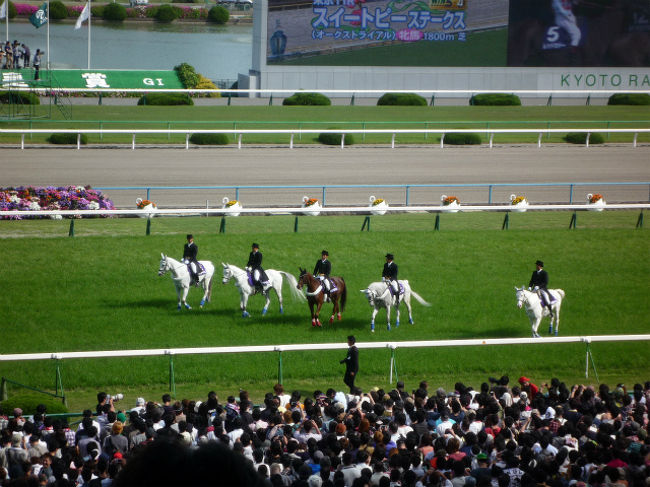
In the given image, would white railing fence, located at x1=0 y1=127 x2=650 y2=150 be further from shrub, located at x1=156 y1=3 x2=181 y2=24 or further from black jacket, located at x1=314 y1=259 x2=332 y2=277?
shrub, located at x1=156 y1=3 x2=181 y2=24

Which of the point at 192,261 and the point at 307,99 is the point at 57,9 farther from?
the point at 192,261

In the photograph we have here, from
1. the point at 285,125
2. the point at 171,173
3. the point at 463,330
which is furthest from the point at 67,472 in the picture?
the point at 285,125

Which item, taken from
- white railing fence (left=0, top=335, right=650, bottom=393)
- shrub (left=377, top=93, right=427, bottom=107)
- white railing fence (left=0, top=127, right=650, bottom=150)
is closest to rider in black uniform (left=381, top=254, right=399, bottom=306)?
white railing fence (left=0, top=335, right=650, bottom=393)

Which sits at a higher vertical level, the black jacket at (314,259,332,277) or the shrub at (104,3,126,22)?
the shrub at (104,3,126,22)

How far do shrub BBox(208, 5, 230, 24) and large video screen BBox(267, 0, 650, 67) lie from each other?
41516mm

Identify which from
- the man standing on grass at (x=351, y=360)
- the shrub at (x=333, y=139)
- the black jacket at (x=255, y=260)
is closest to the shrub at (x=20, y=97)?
the shrub at (x=333, y=139)

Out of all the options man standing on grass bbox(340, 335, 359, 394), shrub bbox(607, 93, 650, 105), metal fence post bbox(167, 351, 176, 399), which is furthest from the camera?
shrub bbox(607, 93, 650, 105)

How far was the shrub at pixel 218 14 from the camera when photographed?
7438 centimetres

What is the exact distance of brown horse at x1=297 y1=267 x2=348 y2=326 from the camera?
14.0 metres

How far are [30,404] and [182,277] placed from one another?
14.5 ft

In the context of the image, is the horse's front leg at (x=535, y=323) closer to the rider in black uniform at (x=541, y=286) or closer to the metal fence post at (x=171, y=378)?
the rider in black uniform at (x=541, y=286)

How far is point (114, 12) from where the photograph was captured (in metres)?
71.0

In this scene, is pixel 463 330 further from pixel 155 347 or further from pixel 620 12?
pixel 620 12

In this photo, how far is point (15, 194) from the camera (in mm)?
19859
